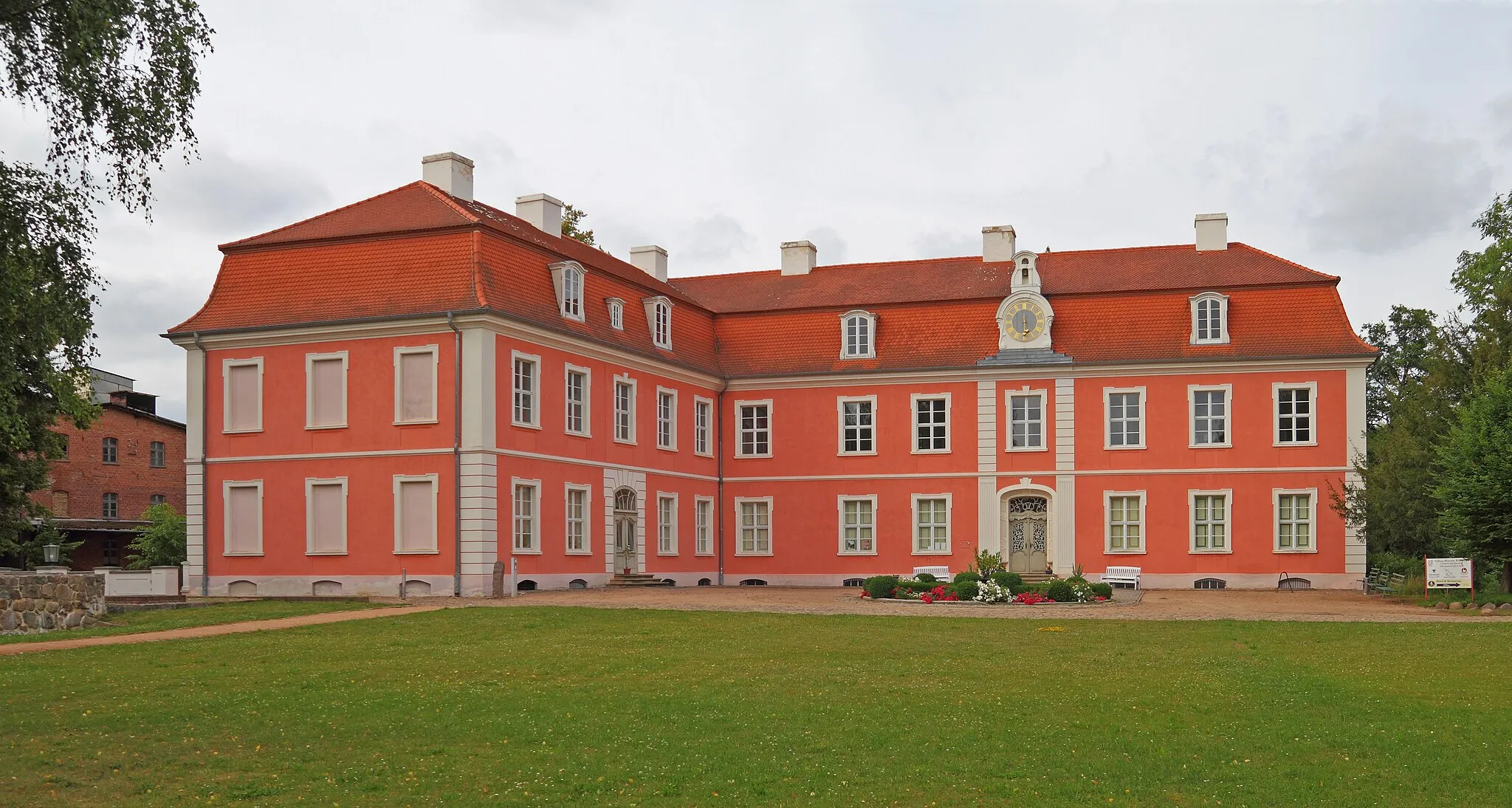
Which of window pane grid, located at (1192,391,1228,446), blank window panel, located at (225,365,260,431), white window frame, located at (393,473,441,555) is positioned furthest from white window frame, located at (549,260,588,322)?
window pane grid, located at (1192,391,1228,446)

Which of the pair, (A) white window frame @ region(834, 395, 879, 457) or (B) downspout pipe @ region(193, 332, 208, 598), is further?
(A) white window frame @ region(834, 395, 879, 457)

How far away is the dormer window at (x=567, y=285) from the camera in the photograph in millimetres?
35094

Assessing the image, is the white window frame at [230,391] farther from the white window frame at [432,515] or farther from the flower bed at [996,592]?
the flower bed at [996,592]

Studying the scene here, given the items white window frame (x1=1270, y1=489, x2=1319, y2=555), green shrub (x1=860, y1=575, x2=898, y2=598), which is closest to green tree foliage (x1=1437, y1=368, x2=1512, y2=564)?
white window frame (x1=1270, y1=489, x2=1319, y2=555)

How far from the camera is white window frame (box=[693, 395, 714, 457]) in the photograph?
4241 cm

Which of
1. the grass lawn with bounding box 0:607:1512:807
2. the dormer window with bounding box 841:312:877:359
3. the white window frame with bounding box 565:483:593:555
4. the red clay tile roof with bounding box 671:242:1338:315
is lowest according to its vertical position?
the grass lawn with bounding box 0:607:1512:807

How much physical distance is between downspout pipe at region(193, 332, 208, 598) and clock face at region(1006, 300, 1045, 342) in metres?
20.6

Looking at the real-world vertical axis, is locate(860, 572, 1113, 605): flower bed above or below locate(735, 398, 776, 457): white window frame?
below

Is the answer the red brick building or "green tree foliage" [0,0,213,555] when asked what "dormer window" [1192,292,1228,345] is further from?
the red brick building

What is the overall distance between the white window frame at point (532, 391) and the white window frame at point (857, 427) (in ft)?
37.6

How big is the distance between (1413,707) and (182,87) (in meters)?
12.4

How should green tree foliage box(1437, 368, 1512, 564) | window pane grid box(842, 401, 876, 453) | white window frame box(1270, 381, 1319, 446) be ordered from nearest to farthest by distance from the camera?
1. green tree foliage box(1437, 368, 1512, 564)
2. white window frame box(1270, 381, 1319, 446)
3. window pane grid box(842, 401, 876, 453)

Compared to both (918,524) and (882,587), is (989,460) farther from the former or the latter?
(882,587)

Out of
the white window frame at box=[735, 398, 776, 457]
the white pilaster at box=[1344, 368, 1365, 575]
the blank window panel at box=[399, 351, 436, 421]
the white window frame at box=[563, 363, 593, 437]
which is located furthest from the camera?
the white window frame at box=[735, 398, 776, 457]
